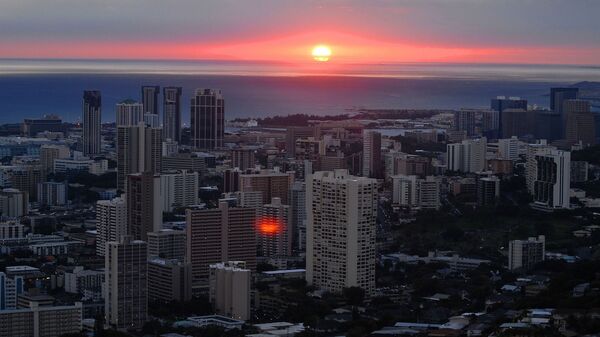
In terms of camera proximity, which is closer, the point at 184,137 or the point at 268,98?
the point at 184,137

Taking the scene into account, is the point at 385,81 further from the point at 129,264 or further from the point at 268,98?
the point at 129,264

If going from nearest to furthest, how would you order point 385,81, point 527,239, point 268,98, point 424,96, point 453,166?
point 527,239, point 453,166, point 385,81, point 424,96, point 268,98

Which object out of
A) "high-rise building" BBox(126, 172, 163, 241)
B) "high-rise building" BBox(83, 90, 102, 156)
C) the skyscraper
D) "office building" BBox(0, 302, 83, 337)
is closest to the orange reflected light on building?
"high-rise building" BBox(126, 172, 163, 241)

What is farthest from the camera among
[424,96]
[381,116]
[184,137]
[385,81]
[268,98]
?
[268,98]

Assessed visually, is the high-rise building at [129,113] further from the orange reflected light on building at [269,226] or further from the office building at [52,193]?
the orange reflected light on building at [269,226]

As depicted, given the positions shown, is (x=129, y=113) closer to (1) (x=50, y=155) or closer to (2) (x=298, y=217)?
(1) (x=50, y=155)

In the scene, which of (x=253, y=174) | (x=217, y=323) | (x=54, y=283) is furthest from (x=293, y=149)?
(x=217, y=323)

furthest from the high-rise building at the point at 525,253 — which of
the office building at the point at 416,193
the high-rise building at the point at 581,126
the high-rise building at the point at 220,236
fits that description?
the high-rise building at the point at 581,126

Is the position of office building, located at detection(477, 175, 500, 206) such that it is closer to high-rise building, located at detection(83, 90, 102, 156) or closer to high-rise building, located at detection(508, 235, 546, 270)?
high-rise building, located at detection(508, 235, 546, 270)
